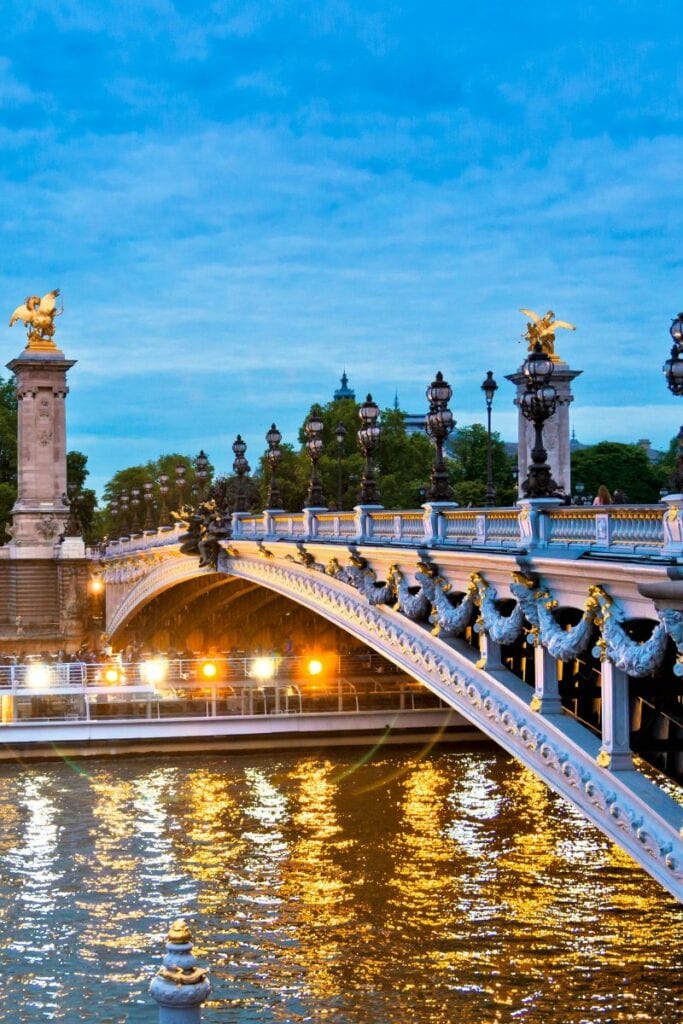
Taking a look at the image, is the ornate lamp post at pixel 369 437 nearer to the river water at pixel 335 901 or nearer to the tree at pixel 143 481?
the river water at pixel 335 901

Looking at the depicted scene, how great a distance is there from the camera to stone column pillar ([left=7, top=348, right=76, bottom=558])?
9400 cm

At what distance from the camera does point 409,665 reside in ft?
86.9

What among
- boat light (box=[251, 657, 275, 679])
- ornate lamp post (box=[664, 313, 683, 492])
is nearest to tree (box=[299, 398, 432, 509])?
boat light (box=[251, 657, 275, 679])

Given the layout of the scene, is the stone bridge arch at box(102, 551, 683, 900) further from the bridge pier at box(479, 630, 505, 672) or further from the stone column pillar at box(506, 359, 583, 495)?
the stone column pillar at box(506, 359, 583, 495)

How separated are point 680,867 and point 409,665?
10955 mm

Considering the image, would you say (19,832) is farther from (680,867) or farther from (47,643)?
(47,643)

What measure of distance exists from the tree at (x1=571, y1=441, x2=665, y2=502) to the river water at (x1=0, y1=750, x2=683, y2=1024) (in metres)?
A: 34.2

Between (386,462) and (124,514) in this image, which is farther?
(124,514)

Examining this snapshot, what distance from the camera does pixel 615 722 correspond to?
17359mm

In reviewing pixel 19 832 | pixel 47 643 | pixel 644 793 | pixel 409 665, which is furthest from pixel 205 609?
pixel 644 793

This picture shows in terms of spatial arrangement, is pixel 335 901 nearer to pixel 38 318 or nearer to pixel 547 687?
pixel 547 687

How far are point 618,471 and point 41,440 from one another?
3632 cm

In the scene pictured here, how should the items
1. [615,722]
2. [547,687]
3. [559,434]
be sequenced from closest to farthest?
[615,722], [547,687], [559,434]

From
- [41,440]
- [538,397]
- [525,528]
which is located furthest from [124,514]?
[538,397]
